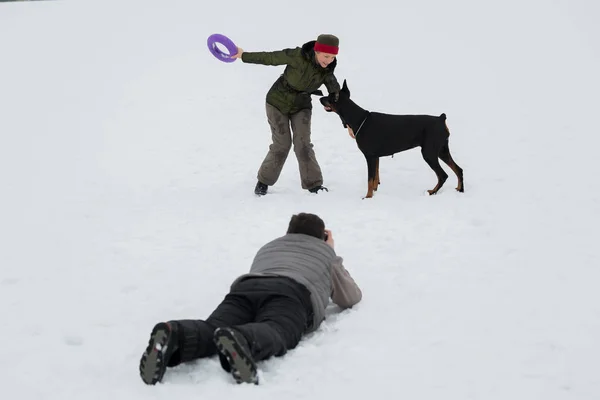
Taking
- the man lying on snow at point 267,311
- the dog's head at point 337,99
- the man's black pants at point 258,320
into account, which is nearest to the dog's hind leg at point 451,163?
the dog's head at point 337,99

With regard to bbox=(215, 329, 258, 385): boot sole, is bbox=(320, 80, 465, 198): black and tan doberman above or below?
above

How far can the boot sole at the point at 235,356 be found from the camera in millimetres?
3242

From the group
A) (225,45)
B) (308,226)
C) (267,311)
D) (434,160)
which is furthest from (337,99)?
(267,311)

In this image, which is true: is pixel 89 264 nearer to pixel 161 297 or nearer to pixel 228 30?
pixel 161 297

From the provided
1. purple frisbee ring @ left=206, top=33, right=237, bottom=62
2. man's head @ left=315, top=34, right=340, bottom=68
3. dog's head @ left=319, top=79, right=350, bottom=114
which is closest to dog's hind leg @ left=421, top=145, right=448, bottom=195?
dog's head @ left=319, top=79, right=350, bottom=114

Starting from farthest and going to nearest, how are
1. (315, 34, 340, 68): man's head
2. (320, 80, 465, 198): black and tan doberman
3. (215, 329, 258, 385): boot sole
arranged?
(320, 80, 465, 198): black and tan doberman
(315, 34, 340, 68): man's head
(215, 329, 258, 385): boot sole

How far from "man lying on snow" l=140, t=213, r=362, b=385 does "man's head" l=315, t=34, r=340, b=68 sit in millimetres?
2819

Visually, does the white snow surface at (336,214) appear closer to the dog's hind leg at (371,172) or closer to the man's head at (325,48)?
the dog's hind leg at (371,172)

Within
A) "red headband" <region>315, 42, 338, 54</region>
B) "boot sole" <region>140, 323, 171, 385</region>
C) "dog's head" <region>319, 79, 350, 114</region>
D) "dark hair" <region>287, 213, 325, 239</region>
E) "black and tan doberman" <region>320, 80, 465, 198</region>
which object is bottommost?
"boot sole" <region>140, 323, 171, 385</region>

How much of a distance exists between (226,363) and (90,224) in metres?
3.83

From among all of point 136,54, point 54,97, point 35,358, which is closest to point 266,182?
point 35,358

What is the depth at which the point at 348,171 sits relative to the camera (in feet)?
28.2

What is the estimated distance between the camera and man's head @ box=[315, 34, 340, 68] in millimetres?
6680

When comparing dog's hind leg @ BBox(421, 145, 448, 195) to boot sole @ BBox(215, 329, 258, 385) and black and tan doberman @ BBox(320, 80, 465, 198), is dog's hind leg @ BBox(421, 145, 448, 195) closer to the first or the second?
black and tan doberman @ BBox(320, 80, 465, 198)
